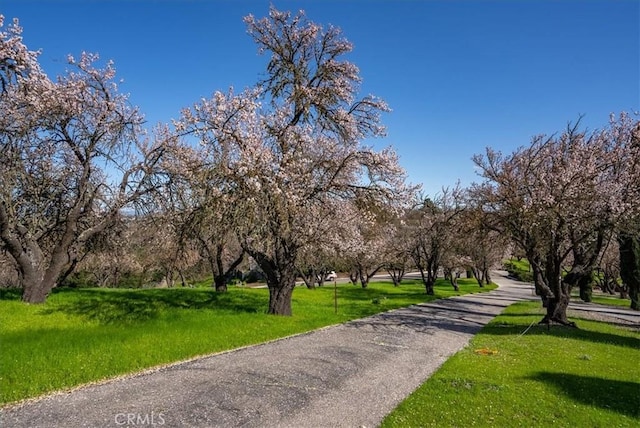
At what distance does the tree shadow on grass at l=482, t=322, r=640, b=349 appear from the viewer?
16.5 meters

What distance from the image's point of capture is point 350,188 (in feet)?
58.0

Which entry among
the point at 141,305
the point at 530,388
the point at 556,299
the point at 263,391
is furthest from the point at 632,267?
the point at 141,305

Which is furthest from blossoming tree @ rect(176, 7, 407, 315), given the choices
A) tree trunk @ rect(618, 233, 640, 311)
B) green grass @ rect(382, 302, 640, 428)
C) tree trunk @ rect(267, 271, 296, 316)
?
tree trunk @ rect(618, 233, 640, 311)

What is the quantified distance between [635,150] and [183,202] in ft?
74.9

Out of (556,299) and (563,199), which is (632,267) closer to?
(556,299)

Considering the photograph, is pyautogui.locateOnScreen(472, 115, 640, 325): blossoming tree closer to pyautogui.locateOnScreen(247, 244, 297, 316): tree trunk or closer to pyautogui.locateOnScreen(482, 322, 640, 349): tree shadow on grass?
pyautogui.locateOnScreen(482, 322, 640, 349): tree shadow on grass

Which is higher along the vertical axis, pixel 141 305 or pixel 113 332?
pixel 141 305

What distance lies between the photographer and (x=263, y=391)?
8234mm

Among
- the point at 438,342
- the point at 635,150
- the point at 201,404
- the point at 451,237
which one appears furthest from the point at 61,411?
the point at 451,237

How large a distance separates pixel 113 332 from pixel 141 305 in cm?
499

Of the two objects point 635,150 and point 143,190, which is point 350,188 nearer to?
point 143,190

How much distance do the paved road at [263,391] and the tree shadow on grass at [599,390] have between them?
9.80 ft

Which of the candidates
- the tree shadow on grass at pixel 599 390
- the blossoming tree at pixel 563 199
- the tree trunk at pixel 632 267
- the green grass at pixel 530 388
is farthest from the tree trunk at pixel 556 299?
the tree trunk at pixel 632 267

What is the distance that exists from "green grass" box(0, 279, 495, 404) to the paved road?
687mm
